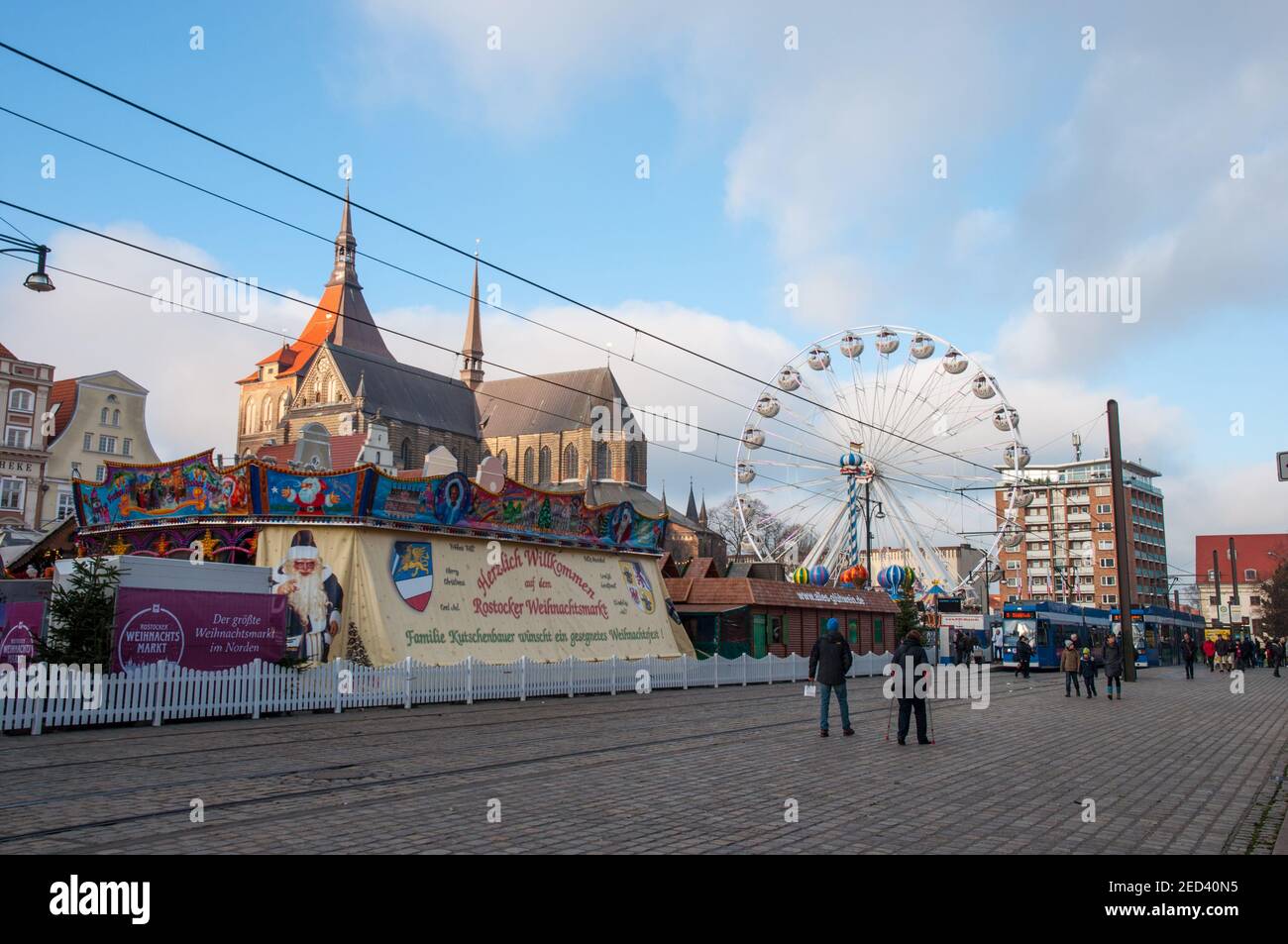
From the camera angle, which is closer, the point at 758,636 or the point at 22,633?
the point at 22,633

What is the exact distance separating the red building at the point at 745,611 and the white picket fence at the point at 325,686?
17.4ft

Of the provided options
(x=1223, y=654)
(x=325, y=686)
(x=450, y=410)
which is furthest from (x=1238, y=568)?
(x=325, y=686)

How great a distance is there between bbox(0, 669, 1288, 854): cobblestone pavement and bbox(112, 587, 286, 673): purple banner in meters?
1.57

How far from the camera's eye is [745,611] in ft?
108

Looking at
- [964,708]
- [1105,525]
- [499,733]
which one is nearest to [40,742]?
[499,733]

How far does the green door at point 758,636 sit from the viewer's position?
A: 33.2 meters

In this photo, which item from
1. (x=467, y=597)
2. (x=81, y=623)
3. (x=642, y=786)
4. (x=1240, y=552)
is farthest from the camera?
(x=1240, y=552)

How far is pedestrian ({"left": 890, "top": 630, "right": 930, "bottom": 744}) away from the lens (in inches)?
523

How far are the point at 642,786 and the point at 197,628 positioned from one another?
11.4 metres

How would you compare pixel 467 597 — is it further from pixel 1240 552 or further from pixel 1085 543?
pixel 1240 552

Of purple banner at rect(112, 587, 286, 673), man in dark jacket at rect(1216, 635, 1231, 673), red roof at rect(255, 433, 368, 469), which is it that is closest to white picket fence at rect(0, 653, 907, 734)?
purple banner at rect(112, 587, 286, 673)

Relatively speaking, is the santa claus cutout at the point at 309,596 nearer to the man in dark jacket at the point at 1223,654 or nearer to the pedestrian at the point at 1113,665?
the pedestrian at the point at 1113,665

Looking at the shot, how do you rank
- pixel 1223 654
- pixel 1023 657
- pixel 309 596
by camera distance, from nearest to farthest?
pixel 309 596
pixel 1023 657
pixel 1223 654
